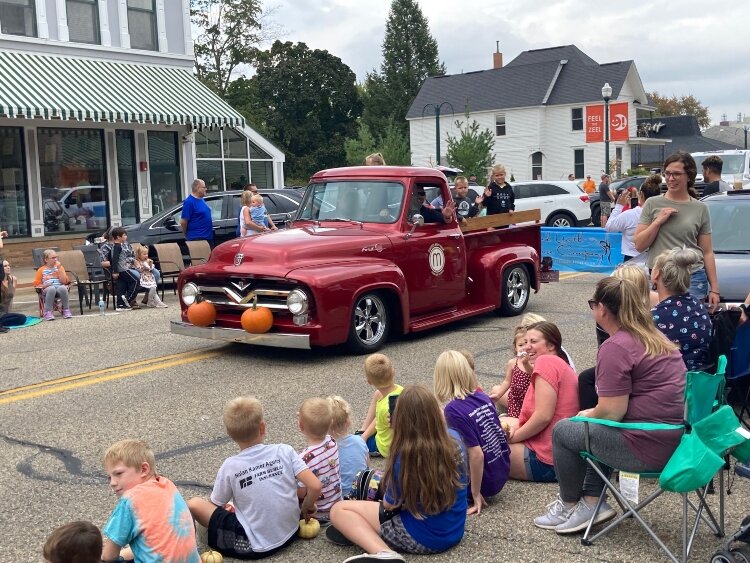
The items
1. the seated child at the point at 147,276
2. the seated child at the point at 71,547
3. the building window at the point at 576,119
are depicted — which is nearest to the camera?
the seated child at the point at 71,547

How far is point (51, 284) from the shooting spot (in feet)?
44.4

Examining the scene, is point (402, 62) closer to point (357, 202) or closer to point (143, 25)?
point (143, 25)

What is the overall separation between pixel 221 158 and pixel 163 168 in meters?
3.11

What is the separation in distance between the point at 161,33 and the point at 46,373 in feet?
57.6

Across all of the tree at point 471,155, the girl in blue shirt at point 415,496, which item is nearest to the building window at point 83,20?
the girl in blue shirt at point 415,496

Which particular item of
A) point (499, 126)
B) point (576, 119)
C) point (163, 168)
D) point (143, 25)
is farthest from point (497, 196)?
point (499, 126)

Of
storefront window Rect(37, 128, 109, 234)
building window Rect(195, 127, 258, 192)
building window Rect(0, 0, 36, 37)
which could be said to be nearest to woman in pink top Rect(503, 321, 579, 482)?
storefront window Rect(37, 128, 109, 234)

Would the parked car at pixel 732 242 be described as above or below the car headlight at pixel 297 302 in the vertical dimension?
above

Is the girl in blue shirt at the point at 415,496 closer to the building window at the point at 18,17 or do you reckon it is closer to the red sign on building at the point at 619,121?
the building window at the point at 18,17

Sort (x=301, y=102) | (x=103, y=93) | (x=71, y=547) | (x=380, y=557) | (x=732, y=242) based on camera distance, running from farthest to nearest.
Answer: (x=301, y=102) < (x=103, y=93) < (x=732, y=242) < (x=380, y=557) < (x=71, y=547)

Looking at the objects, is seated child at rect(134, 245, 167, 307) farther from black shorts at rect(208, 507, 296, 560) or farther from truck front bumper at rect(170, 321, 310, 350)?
black shorts at rect(208, 507, 296, 560)

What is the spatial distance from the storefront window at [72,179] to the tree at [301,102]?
47.8 meters

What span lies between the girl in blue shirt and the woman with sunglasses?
3564mm

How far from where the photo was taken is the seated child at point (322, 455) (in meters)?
4.98
